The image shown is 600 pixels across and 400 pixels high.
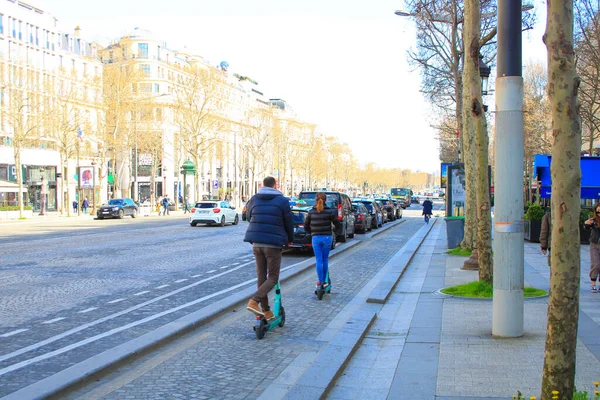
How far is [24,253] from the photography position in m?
18.4

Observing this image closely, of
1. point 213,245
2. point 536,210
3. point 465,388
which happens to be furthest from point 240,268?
point 536,210

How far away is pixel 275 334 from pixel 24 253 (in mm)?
12664

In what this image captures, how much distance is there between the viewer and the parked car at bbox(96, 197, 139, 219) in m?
48.8

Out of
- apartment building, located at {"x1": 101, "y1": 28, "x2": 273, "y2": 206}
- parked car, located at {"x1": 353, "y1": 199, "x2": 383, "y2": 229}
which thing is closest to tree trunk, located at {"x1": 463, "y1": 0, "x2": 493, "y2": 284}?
parked car, located at {"x1": 353, "y1": 199, "x2": 383, "y2": 229}

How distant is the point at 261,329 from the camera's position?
7898 mm

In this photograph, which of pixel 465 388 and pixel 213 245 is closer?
pixel 465 388

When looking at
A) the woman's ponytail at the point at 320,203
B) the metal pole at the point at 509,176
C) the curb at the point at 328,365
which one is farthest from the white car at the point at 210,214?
the metal pole at the point at 509,176

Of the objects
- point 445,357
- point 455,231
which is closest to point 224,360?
point 445,357

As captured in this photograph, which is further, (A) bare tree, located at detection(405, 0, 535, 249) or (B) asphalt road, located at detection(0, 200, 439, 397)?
(A) bare tree, located at detection(405, 0, 535, 249)

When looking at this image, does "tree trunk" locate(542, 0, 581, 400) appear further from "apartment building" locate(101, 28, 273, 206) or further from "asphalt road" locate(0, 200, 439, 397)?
"apartment building" locate(101, 28, 273, 206)

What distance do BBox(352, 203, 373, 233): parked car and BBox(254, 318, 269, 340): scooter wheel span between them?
73.2ft

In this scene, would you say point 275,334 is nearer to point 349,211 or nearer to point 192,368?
point 192,368

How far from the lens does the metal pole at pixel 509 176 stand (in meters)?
7.51

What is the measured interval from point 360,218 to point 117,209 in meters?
24.9
